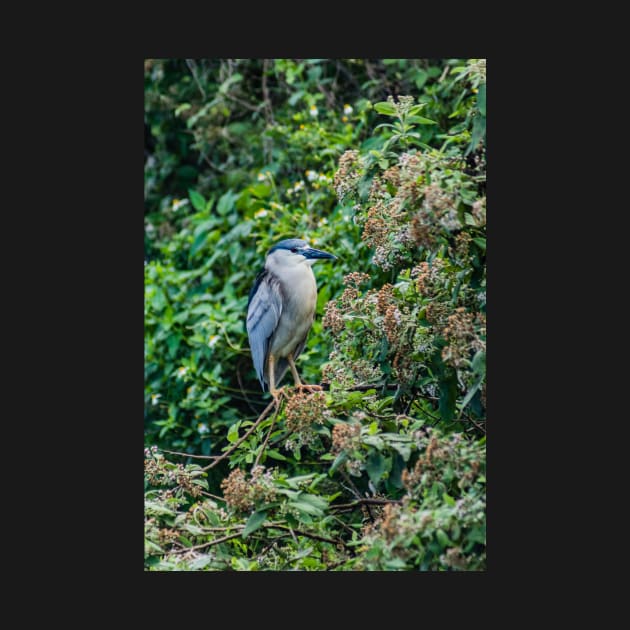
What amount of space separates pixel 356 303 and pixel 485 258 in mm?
588

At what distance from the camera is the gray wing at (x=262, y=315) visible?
5543 mm

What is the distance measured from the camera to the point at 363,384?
4965mm

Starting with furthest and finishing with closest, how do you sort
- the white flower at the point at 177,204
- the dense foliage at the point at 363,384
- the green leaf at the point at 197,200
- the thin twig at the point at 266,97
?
the white flower at the point at 177,204, the green leaf at the point at 197,200, the thin twig at the point at 266,97, the dense foliage at the point at 363,384

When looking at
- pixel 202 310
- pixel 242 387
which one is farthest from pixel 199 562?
pixel 202 310

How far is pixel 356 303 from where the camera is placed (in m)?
4.87

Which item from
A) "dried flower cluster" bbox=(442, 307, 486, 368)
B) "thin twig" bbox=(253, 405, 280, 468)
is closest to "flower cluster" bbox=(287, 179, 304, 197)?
"thin twig" bbox=(253, 405, 280, 468)

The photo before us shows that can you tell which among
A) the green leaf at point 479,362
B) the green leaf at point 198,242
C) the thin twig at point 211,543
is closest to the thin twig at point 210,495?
the thin twig at point 211,543

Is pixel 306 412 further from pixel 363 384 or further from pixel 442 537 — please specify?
pixel 442 537

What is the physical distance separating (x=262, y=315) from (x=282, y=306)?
14 centimetres

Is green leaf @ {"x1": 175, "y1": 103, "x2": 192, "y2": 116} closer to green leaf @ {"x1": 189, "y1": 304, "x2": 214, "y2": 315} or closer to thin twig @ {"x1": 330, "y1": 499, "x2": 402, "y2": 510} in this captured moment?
green leaf @ {"x1": 189, "y1": 304, "x2": 214, "y2": 315}

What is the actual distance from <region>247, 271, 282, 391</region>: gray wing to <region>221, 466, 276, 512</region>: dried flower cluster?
1.02 meters

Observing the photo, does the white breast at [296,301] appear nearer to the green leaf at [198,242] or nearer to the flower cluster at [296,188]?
the flower cluster at [296,188]

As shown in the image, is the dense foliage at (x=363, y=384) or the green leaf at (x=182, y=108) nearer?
the dense foliage at (x=363, y=384)

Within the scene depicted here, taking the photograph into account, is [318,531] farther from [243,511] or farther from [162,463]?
[162,463]
